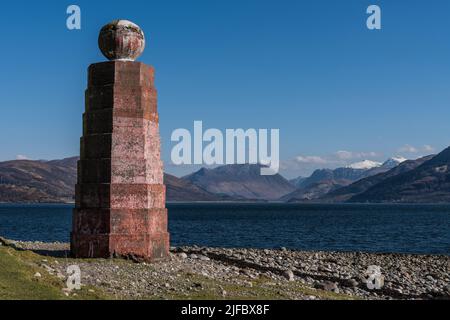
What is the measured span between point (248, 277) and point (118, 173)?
7.18 meters

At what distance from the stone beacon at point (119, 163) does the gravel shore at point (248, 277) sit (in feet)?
3.51

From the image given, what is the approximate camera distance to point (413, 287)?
29.1 meters

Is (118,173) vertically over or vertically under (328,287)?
over

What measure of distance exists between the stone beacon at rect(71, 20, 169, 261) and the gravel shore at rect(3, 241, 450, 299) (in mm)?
1071

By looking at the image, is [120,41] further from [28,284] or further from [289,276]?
[289,276]

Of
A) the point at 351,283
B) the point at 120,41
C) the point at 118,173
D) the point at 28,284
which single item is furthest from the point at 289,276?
the point at 120,41

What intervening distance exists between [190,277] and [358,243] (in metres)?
54.5

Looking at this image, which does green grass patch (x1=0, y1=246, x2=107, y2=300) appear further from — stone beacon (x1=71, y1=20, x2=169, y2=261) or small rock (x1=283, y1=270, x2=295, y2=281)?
small rock (x1=283, y1=270, x2=295, y2=281)

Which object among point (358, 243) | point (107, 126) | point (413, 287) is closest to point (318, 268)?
point (413, 287)

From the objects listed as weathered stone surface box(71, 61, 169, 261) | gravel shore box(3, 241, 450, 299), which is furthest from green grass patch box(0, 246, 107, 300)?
weathered stone surface box(71, 61, 169, 261)

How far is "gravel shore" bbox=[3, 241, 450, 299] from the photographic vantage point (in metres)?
20.2

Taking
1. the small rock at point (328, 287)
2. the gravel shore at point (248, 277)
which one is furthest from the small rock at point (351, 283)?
the small rock at point (328, 287)

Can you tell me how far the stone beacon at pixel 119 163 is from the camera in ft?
84.9

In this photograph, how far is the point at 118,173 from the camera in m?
25.9
